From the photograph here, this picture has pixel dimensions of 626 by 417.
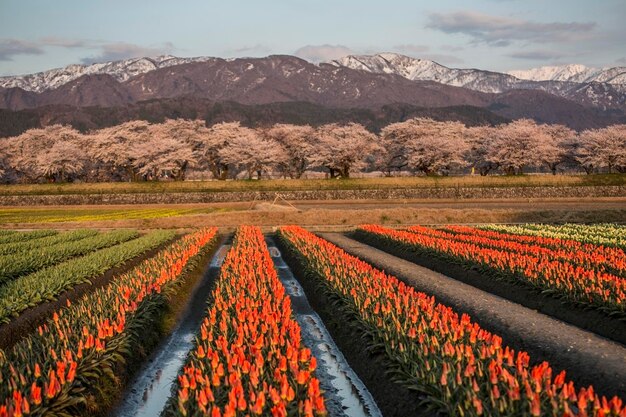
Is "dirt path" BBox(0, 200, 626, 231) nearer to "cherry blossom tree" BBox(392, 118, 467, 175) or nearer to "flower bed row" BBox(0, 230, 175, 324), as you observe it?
"flower bed row" BBox(0, 230, 175, 324)

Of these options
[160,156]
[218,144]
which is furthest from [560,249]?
[218,144]

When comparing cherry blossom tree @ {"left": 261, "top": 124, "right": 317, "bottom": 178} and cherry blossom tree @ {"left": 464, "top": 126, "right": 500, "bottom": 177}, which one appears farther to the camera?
cherry blossom tree @ {"left": 261, "top": 124, "right": 317, "bottom": 178}

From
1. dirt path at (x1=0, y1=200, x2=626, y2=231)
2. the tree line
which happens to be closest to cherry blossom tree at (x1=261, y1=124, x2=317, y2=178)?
the tree line

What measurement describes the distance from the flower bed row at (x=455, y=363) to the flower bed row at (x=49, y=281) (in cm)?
752

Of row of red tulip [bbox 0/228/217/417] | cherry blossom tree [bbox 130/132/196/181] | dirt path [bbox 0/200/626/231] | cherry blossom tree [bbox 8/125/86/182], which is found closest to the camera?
row of red tulip [bbox 0/228/217/417]

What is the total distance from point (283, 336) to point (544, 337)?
5723 mm

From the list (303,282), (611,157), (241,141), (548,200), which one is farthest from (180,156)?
(303,282)

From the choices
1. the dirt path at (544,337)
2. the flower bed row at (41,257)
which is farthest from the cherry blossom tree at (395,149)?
the dirt path at (544,337)

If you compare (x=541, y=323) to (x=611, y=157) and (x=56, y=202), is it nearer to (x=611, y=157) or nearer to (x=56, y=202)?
(x=56, y=202)

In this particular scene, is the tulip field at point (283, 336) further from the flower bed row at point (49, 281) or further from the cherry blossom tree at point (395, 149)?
the cherry blossom tree at point (395, 149)

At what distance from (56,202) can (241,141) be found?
2801cm

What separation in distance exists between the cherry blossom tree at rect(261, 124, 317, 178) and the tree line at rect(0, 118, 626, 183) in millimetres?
167

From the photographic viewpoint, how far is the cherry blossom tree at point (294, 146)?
9656 cm

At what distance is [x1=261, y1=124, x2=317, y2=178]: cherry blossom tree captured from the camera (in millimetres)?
96562
